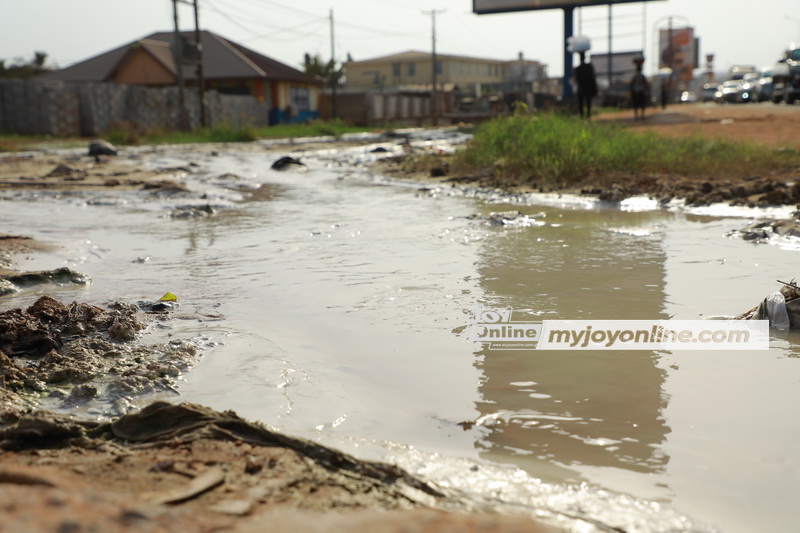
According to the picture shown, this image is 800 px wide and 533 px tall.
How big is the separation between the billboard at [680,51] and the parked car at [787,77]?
35328mm

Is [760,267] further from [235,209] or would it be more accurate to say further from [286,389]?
[235,209]

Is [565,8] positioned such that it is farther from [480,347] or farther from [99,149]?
[480,347]

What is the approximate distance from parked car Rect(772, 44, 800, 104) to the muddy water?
22.0 metres

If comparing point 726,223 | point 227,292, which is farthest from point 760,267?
point 227,292

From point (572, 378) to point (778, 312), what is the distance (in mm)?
1046

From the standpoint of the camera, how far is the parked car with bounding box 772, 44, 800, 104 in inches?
994

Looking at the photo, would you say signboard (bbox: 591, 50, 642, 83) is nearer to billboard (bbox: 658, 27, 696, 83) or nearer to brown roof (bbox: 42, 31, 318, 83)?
billboard (bbox: 658, 27, 696, 83)

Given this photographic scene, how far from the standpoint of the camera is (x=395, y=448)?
2061 millimetres

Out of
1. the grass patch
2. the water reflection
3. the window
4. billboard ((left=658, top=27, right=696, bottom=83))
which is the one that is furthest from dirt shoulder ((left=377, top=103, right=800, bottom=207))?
billboard ((left=658, top=27, right=696, bottom=83))

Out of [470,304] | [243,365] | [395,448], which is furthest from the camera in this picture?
[470,304]

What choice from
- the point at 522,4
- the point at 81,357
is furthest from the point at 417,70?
the point at 81,357

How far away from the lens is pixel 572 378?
264cm

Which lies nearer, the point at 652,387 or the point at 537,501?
the point at 537,501

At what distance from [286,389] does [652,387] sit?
120 centimetres
